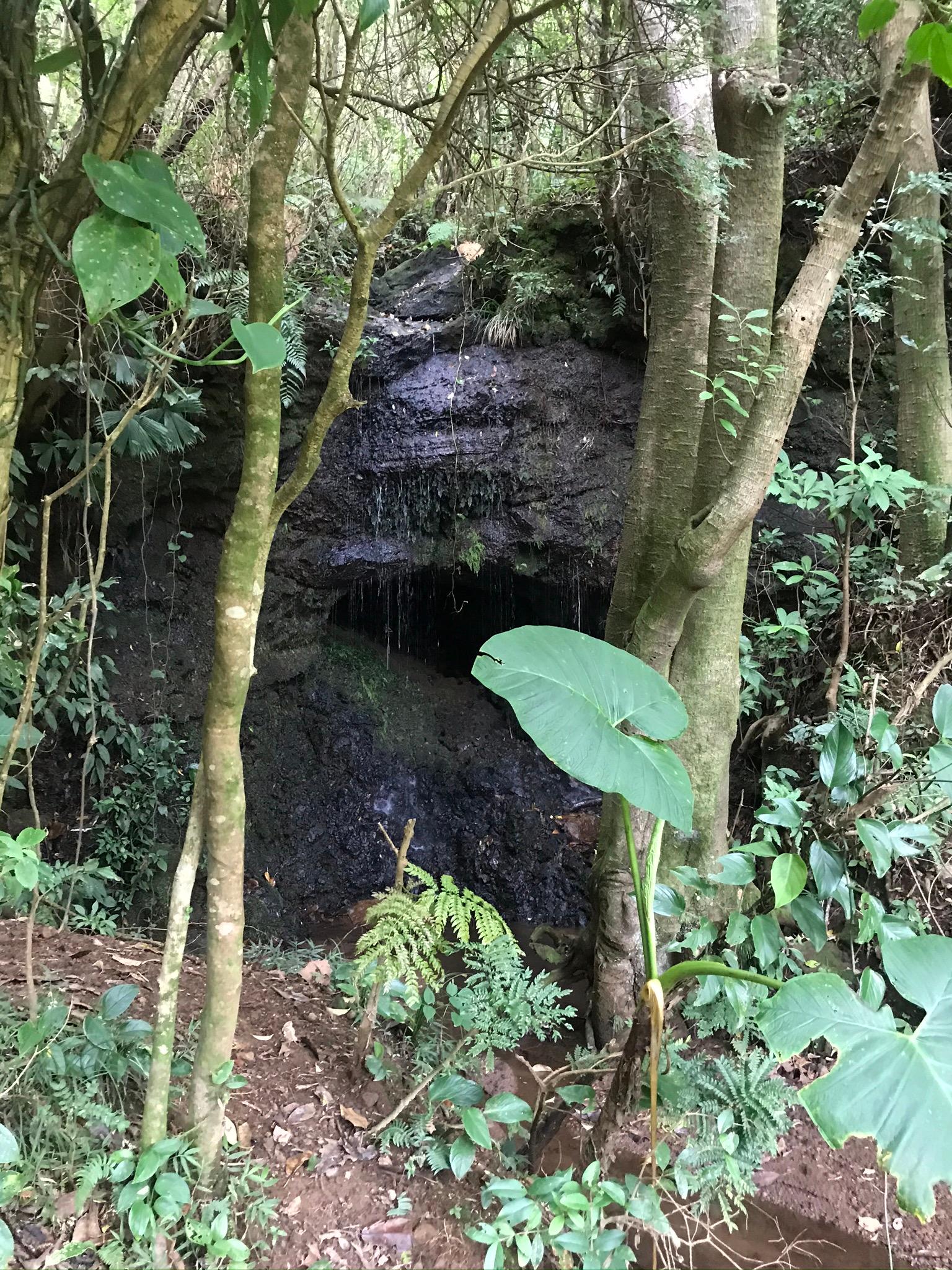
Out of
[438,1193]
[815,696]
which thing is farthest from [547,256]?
[438,1193]

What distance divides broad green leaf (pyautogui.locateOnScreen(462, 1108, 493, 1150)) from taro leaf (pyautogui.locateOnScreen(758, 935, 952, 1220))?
86 cm

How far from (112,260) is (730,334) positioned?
2.24 m

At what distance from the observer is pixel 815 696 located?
3529 mm

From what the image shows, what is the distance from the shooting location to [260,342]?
1138 mm

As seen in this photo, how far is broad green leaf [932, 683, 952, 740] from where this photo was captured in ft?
6.05

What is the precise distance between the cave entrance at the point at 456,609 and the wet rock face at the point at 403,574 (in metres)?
0.03

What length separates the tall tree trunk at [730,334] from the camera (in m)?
2.57

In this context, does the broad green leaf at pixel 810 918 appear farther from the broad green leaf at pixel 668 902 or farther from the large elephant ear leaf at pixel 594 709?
the large elephant ear leaf at pixel 594 709

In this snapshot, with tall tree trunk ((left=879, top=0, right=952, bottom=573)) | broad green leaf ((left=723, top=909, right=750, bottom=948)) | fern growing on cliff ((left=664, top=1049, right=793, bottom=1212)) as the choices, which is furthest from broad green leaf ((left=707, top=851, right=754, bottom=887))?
tall tree trunk ((left=879, top=0, right=952, bottom=573))

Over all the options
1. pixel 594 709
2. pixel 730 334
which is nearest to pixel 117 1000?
pixel 594 709

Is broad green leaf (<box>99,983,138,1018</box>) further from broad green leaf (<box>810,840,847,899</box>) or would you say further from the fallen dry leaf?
broad green leaf (<box>810,840,847,899</box>)

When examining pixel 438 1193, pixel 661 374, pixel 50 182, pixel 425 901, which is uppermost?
pixel 661 374

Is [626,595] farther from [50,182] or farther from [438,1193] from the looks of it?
[50,182]

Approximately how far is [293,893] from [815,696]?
12.1 ft
